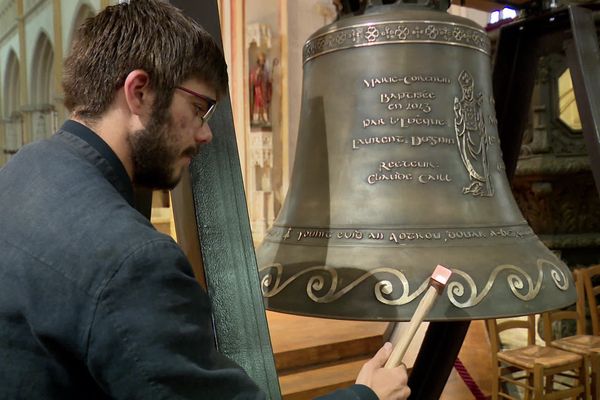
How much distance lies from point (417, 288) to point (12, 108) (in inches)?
122

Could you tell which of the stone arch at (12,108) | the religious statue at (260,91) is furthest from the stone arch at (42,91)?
the religious statue at (260,91)

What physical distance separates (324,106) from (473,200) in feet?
1.07

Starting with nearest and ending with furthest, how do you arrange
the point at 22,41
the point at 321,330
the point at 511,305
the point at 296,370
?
the point at 511,305 < the point at 296,370 < the point at 321,330 < the point at 22,41

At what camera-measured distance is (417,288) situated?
893 mm

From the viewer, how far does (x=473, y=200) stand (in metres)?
1.04

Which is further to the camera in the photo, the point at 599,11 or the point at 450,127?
the point at 599,11

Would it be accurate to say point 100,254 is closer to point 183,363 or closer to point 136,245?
point 136,245

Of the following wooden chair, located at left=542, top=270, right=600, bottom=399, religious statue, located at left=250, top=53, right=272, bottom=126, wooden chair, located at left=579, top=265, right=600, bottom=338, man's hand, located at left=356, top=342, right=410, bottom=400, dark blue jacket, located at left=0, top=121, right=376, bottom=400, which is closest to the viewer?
dark blue jacket, located at left=0, top=121, right=376, bottom=400

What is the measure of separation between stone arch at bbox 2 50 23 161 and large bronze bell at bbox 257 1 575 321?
99.2 inches

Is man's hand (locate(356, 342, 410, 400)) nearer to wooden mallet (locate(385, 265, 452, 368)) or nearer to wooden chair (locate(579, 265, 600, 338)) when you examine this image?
wooden mallet (locate(385, 265, 452, 368))

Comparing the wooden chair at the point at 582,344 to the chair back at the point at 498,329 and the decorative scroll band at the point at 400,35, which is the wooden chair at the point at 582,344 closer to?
the chair back at the point at 498,329

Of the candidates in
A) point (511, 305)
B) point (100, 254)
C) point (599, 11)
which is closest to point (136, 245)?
point (100, 254)

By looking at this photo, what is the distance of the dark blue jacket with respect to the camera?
578mm

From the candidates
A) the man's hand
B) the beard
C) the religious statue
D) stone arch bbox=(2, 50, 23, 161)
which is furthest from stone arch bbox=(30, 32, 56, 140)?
the man's hand
